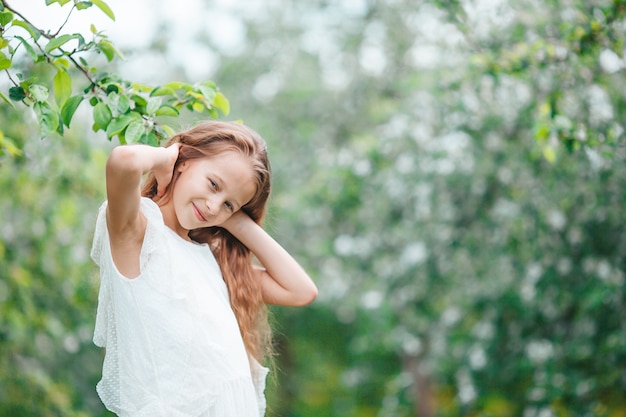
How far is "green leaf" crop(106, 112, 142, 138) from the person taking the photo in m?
1.75

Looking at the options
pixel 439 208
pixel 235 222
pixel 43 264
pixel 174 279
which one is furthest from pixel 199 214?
pixel 439 208

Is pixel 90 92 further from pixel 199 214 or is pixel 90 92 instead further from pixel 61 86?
pixel 199 214

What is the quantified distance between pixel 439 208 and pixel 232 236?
379cm

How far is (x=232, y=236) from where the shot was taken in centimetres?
193

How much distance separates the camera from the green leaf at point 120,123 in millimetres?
1749

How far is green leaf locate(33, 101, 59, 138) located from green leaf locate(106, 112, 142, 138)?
0.12 metres

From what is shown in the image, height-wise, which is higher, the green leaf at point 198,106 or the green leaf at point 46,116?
the green leaf at point 46,116

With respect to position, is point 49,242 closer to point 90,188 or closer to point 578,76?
point 90,188

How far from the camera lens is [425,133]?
18.2 ft

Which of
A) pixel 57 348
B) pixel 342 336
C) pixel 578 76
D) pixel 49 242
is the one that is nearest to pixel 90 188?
pixel 49 242

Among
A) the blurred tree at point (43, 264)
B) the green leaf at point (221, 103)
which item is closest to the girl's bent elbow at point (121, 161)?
the green leaf at point (221, 103)

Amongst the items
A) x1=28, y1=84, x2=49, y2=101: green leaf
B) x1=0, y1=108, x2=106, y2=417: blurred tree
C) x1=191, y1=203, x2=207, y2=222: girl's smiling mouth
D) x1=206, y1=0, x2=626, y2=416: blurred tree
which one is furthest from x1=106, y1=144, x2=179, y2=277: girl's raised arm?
x1=0, y1=108, x2=106, y2=417: blurred tree

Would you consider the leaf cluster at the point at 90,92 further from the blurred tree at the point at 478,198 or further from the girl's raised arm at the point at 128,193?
the blurred tree at the point at 478,198

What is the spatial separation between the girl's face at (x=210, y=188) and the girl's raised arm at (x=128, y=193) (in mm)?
53
